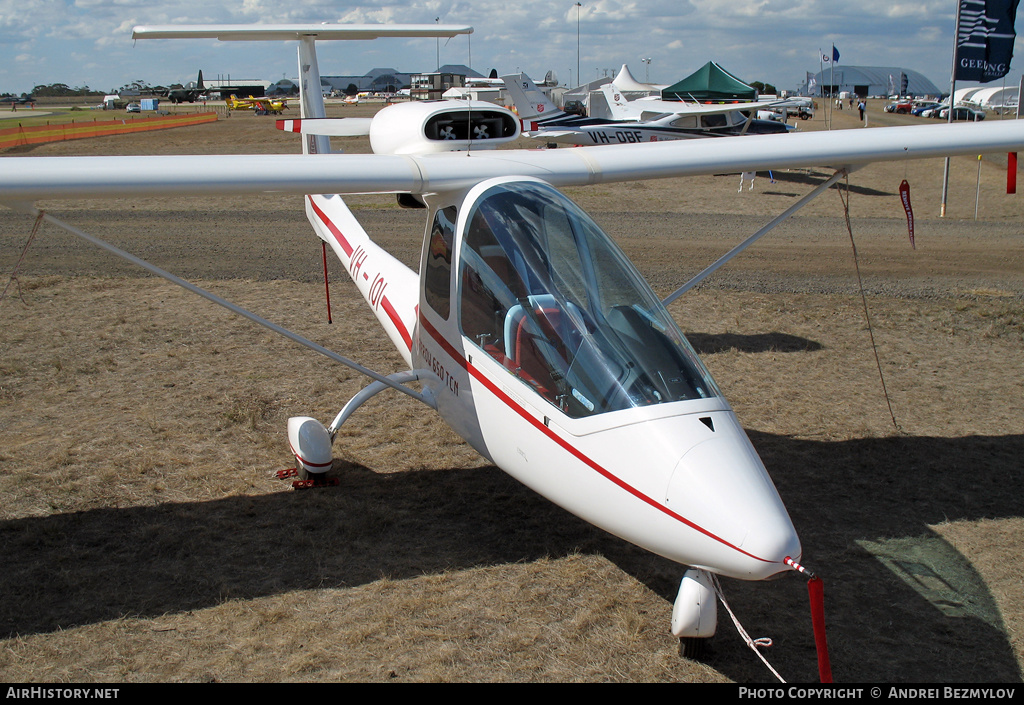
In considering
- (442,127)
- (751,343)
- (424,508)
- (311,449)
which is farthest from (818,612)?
(751,343)

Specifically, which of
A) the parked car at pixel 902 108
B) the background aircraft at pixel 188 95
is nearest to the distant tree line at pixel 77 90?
the background aircraft at pixel 188 95

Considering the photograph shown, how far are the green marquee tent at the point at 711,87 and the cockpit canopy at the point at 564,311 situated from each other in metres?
30.9

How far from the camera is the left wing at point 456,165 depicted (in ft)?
15.2

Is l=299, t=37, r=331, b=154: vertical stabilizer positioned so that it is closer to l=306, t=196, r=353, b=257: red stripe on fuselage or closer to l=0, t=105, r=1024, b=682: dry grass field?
l=306, t=196, r=353, b=257: red stripe on fuselage

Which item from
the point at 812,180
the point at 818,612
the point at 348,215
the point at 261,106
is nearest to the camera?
→ the point at 818,612

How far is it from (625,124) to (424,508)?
21971mm

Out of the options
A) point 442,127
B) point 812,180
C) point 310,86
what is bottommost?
point 812,180

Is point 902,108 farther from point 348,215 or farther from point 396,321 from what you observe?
point 396,321

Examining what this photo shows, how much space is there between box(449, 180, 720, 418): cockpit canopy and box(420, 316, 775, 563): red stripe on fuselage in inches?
6.7

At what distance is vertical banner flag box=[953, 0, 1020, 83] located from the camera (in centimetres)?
1620

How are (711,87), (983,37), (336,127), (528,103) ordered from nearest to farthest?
(336,127) < (983,37) < (528,103) < (711,87)

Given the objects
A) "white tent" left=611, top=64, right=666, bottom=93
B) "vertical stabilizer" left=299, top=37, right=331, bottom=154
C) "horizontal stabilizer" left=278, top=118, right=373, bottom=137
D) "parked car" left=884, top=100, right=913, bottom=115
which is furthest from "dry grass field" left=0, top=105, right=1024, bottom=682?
"parked car" left=884, top=100, right=913, bottom=115

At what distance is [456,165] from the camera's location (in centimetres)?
527

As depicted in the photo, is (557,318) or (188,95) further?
(188,95)
